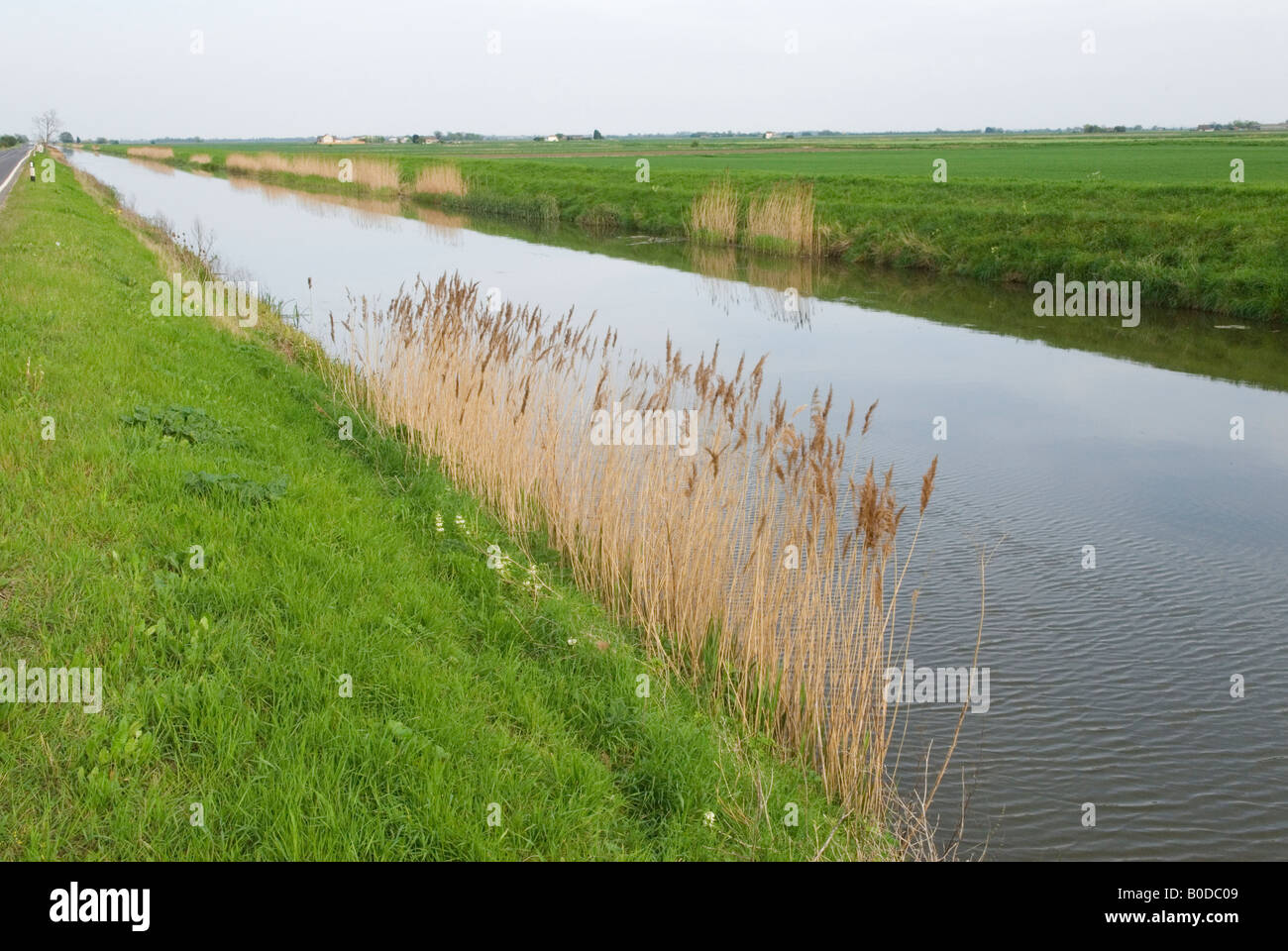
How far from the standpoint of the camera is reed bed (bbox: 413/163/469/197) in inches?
1682

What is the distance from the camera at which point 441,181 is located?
43438mm

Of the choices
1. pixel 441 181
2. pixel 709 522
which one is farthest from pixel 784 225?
pixel 709 522

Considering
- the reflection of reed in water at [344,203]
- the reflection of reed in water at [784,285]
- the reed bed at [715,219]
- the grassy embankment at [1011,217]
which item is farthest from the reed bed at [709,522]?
the reflection of reed in water at [344,203]

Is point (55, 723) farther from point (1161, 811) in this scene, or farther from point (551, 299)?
point (551, 299)

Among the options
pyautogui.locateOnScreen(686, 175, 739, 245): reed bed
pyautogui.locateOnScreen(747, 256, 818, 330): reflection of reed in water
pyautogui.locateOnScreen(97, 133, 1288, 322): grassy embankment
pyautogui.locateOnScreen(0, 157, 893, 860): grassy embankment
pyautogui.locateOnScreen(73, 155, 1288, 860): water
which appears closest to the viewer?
pyautogui.locateOnScreen(0, 157, 893, 860): grassy embankment

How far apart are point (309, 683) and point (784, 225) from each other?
24.1m

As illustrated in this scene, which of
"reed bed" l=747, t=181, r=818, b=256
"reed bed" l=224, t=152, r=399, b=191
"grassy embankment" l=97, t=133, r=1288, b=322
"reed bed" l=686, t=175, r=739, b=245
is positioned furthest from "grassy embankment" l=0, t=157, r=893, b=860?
"reed bed" l=224, t=152, r=399, b=191

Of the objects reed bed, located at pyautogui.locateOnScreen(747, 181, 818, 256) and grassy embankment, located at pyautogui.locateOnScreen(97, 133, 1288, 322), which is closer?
grassy embankment, located at pyautogui.locateOnScreen(97, 133, 1288, 322)

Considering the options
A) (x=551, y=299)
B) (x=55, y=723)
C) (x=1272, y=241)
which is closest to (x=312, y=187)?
(x=551, y=299)

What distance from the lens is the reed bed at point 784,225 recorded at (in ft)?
86.1

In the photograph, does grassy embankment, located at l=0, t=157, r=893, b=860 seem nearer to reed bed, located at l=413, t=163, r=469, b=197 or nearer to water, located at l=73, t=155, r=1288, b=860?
water, located at l=73, t=155, r=1288, b=860

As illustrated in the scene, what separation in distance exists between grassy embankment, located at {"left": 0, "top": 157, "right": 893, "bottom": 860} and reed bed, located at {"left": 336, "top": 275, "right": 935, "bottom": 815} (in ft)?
0.93

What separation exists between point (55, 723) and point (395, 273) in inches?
728
